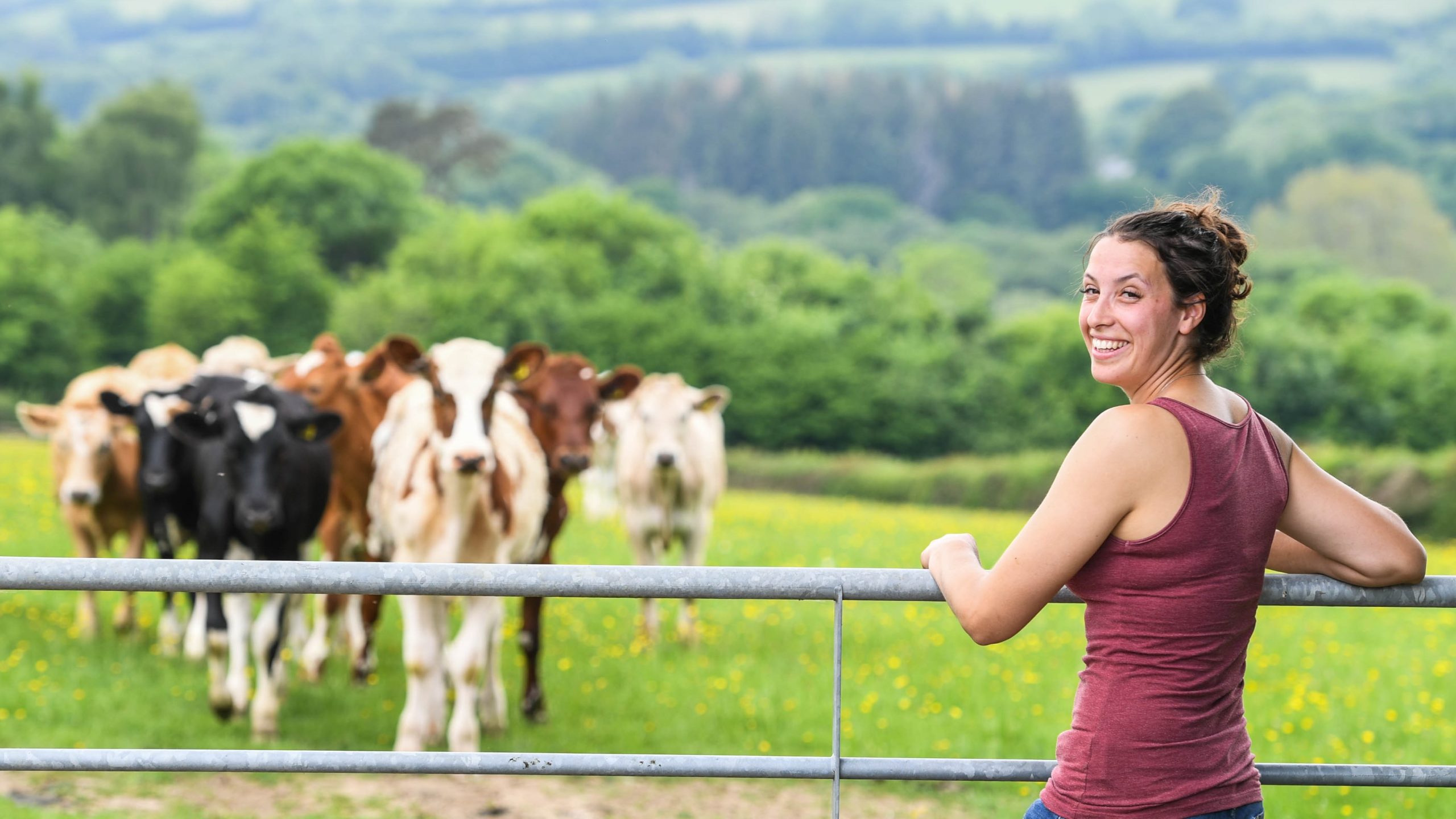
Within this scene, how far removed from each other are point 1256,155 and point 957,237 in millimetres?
31786

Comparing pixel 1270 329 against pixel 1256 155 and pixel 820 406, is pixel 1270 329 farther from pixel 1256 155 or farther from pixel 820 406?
pixel 1256 155

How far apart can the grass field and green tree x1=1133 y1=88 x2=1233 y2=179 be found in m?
167

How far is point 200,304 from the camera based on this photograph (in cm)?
7450

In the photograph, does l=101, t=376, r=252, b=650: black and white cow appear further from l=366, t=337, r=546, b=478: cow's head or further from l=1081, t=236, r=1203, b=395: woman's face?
l=1081, t=236, r=1203, b=395: woman's face

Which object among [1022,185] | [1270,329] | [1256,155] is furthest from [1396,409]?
[1022,185]

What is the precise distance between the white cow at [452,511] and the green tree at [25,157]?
95.5 m

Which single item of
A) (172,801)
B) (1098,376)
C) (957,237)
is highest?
(957,237)

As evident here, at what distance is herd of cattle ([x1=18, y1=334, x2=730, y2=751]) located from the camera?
8562 millimetres

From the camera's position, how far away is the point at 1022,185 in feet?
547

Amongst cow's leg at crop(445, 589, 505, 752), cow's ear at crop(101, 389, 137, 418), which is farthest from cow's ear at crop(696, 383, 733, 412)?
cow's leg at crop(445, 589, 505, 752)

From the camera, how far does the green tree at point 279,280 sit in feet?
252

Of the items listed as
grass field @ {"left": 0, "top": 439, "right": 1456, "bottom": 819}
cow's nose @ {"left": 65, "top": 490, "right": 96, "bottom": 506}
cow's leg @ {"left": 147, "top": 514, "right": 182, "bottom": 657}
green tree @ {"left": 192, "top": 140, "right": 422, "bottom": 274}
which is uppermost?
green tree @ {"left": 192, "top": 140, "right": 422, "bottom": 274}

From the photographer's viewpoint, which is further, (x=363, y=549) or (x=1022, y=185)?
(x=1022, y=185)

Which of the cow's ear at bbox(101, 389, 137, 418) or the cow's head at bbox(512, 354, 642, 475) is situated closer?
the cow's ear at bbox(101, 389, 137, 418)
